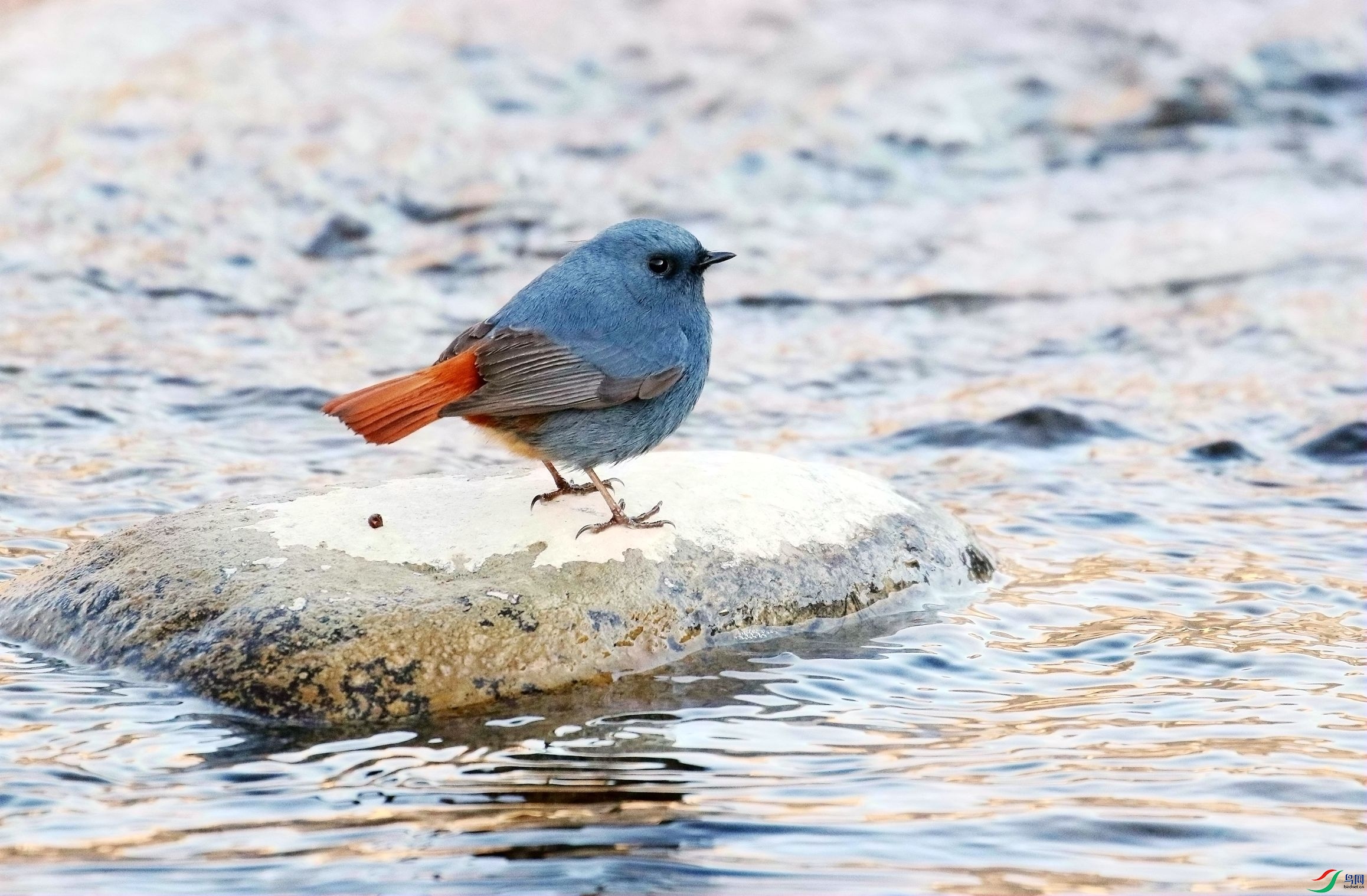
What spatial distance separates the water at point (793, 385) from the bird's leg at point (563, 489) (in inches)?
32.6

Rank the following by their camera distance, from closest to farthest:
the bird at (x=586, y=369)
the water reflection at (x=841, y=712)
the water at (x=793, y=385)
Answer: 1. the water reflection at (x=841, y=712)
2. the water at (x=793, y=385)
3. the bird at (x=586, y=369)

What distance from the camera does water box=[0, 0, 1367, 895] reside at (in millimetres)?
3795

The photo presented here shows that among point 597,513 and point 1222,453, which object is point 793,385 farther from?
point 597,513

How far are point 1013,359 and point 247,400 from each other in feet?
12.8

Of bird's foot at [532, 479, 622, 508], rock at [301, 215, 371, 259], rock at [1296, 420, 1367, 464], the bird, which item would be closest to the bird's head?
the bird

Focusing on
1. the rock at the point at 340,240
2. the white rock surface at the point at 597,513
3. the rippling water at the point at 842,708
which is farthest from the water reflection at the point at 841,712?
the rock at the point at 340,240

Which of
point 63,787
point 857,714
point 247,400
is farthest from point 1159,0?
point 63,787

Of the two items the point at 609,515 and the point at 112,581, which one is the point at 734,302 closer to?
the point at 609,515

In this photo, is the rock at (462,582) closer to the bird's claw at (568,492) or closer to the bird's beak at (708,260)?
the bird's claw at (568,492)

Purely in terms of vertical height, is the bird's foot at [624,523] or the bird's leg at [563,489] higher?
the bird's leg at [563,489]

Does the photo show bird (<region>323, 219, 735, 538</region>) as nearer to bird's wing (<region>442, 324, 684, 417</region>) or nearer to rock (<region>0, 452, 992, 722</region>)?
bird's wing (<region>442, 324, 684, 417</region>)

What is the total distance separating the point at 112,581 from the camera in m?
4.91

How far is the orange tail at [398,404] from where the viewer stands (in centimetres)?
467

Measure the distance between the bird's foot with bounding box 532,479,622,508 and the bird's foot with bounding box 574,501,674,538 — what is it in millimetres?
208
